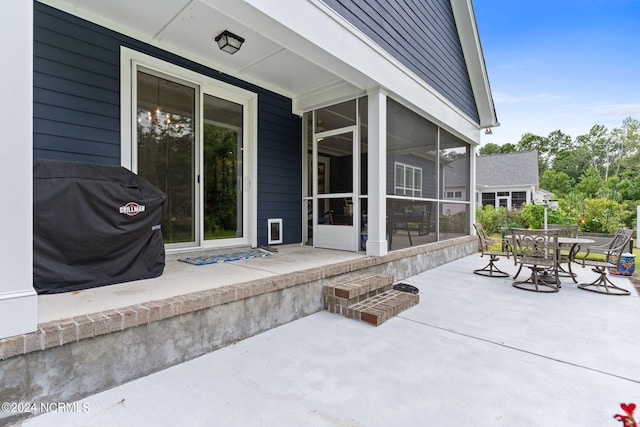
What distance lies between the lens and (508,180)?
59.0 ft

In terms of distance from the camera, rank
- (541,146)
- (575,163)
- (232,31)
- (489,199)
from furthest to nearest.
→ (541,146), (575,163), (489,199), (232,31)

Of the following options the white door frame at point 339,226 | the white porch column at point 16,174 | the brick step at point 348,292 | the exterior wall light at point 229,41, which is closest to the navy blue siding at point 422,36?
the exterior wall light at point 229,41

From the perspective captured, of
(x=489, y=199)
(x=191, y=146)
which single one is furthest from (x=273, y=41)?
(x=489, y=199)

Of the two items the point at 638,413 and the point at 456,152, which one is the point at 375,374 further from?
the point at 456,152

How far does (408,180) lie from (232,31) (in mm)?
3504

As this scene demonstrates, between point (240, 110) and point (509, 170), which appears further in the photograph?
point (509, 170)

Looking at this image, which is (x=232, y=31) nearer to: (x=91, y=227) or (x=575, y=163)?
(x=91, y=227)

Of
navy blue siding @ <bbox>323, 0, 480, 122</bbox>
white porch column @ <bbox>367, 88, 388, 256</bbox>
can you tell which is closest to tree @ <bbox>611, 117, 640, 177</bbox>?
navy blue siding @ <bbox>323, 0, 480, 122</bbox>

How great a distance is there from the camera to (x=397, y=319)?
319cm

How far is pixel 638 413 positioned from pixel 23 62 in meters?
3.99

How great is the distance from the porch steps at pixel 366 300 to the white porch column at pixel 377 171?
2.26 ft

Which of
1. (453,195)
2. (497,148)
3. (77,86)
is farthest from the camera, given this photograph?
(497,148)

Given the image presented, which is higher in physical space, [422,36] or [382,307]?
[422,36]

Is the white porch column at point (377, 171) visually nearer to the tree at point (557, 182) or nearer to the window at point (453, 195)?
the window at point (453, 195)
